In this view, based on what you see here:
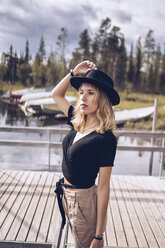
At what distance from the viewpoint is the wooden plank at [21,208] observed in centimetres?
282

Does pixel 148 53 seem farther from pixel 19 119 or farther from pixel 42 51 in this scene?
pixel 19 119

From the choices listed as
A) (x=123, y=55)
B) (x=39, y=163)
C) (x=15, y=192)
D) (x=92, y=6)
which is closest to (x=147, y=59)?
(x=123, y=55)

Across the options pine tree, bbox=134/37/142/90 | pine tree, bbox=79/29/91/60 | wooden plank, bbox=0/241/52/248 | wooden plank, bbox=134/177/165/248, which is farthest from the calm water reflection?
wooden plank, bbox=0/241/52/248

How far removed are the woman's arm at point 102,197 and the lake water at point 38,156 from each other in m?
6.49

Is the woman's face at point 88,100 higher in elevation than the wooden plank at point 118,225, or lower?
higher

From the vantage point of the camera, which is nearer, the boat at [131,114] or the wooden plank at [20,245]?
the wooden plank at [20,245]

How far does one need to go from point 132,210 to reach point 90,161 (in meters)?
2.48

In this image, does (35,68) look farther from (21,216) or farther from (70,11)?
(21,216)

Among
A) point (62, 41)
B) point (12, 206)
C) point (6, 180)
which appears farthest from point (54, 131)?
point (62, 41)

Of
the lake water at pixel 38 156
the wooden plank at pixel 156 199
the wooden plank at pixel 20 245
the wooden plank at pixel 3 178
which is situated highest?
the wooden plank at pixel 3 178

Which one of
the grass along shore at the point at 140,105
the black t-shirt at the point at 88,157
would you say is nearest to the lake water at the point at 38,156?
the grass along shore at the point at 140,105

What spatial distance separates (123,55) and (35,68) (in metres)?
13.1

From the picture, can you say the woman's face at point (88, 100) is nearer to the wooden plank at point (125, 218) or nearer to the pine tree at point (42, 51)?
the wooden plank at point (125, 218)

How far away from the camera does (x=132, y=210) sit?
354cm
